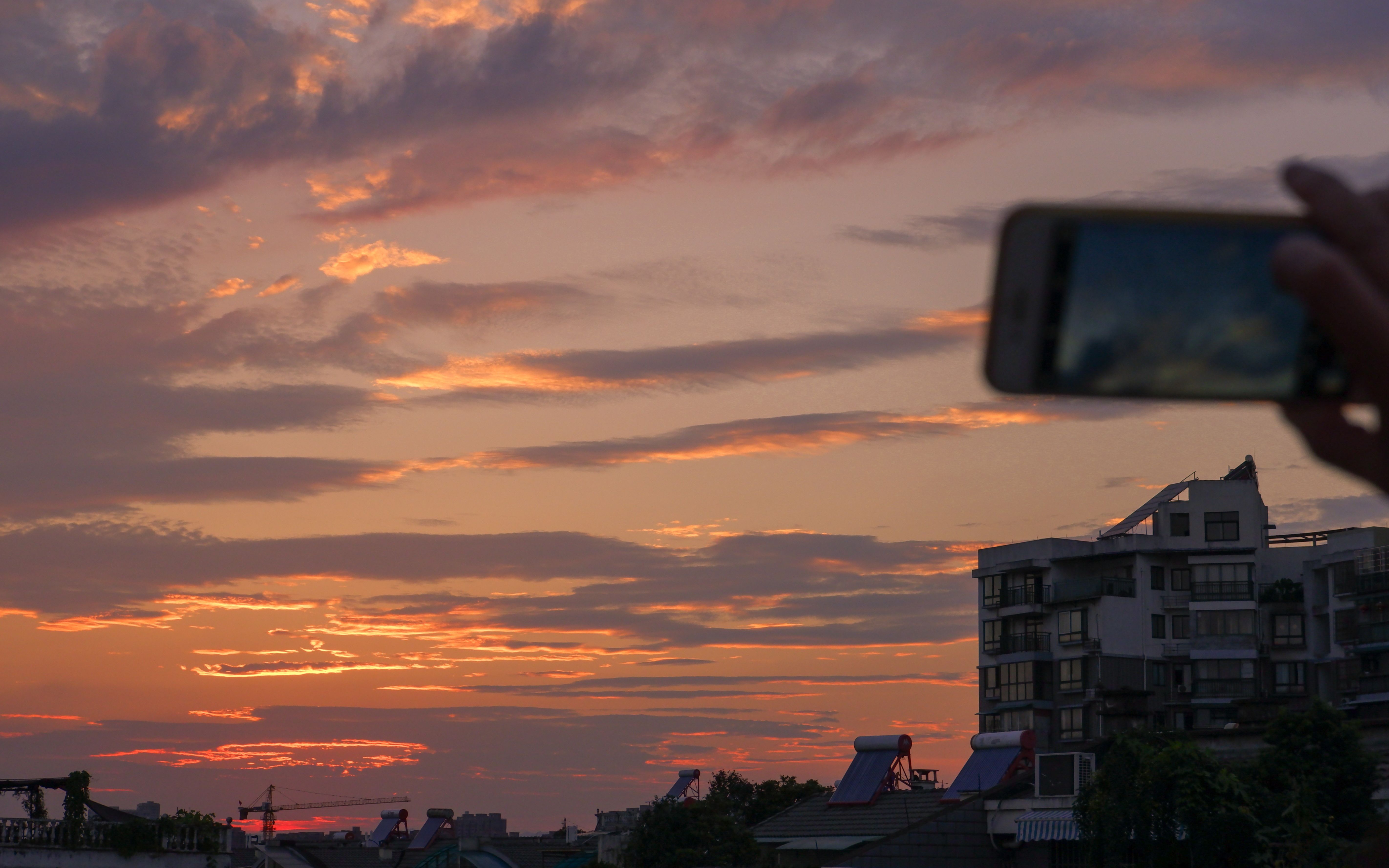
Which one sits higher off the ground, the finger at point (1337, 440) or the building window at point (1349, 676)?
the building window at point (1349, 676)

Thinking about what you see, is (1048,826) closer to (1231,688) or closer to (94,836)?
Answer: (94,836)

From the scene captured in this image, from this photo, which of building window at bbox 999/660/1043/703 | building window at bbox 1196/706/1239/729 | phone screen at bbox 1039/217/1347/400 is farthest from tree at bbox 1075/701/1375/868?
building window at bbox 999/660/1043/703

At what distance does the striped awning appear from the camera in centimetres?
4625

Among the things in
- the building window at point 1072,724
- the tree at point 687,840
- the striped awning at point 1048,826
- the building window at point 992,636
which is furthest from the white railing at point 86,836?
the building window at point 992,636

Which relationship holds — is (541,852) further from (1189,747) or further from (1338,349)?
(1338,349)

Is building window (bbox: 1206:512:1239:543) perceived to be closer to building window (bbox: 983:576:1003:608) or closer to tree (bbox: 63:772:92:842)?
building window (bbox: 983:576:1003:608)

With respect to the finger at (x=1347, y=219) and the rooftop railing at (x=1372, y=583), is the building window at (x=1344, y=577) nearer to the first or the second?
the rooftop railing at (x=1372, y=583)

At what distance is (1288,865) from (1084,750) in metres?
19.3

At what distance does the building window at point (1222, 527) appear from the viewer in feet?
325

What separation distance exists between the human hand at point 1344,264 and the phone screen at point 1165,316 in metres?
0.41

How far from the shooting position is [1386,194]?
2.51 m

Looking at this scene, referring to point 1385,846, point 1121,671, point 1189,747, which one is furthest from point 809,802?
point 1385,846

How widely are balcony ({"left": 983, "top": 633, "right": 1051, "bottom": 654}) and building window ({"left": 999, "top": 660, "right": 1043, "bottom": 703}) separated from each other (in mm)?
987

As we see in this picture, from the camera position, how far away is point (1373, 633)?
289 feet
